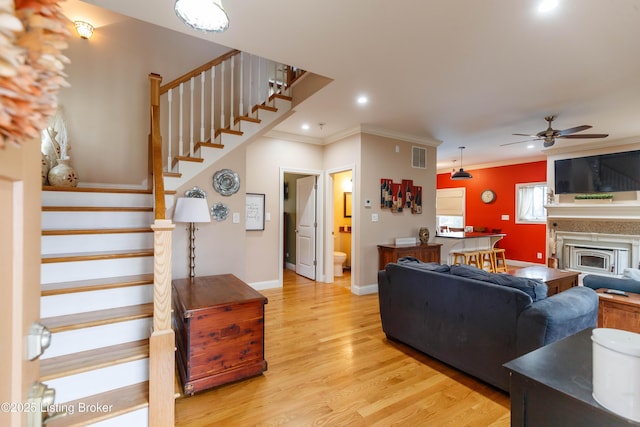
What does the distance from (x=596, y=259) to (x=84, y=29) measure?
8944 millimetres

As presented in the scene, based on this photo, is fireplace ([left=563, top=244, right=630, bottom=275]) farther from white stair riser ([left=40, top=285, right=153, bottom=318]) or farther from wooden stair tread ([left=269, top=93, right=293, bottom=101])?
white stair riser ([left=40, top=285, right=153, bottom=318])

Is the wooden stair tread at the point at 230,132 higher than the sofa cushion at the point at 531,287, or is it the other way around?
the wooden stair tread at the point at 230,132

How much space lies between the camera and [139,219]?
267 cm

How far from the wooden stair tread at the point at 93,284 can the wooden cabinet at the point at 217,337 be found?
336mm

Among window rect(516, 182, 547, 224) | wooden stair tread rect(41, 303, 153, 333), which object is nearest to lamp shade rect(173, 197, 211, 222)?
wooden stair tread rect(41, 303, 153, 333)

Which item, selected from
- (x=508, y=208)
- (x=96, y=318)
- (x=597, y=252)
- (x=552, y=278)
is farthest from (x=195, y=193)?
(x=508, y=208)

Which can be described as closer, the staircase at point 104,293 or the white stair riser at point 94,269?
the staircase at point 104,293

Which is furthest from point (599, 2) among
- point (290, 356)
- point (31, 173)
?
point (290, 356)

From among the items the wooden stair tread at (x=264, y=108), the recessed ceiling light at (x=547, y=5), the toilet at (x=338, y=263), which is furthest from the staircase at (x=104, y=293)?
the toilet at (x=338, y=263)

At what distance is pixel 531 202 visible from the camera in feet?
23.7

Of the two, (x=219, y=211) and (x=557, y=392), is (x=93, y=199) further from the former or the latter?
(x=557, y=392)

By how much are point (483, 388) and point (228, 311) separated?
199cm

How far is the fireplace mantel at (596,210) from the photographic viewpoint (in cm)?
519

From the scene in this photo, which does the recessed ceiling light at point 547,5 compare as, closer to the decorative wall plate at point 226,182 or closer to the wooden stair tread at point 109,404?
the decorative wall plate at point 226,182
